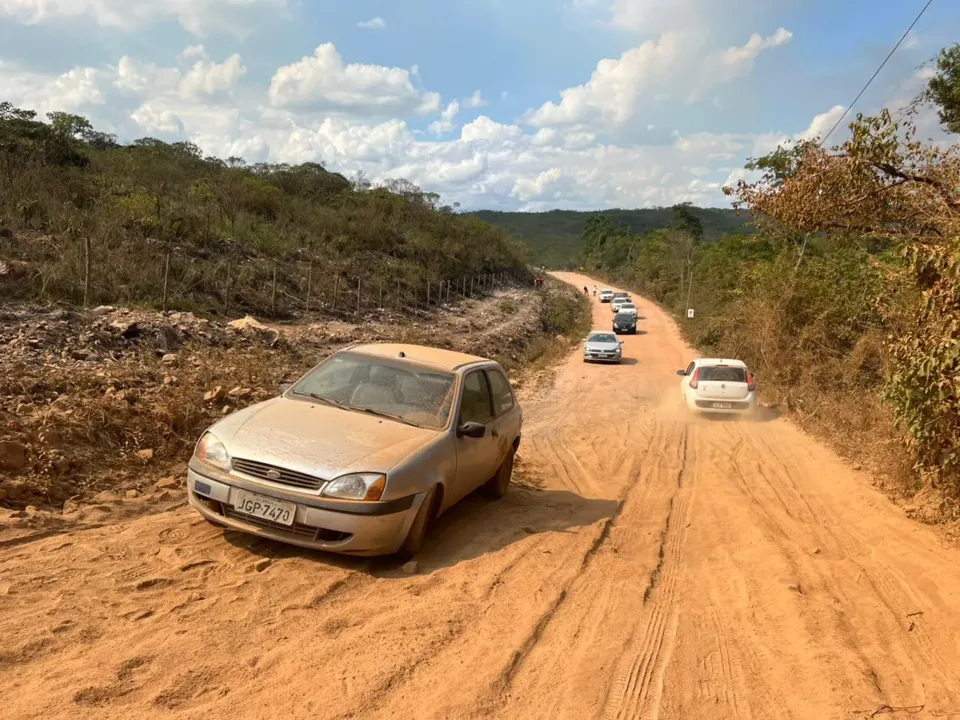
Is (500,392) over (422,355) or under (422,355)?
under

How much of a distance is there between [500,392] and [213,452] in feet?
10.3

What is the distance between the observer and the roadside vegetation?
262 inches

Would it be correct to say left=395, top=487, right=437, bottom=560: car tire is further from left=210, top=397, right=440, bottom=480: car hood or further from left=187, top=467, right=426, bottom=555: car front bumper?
left=210, top=397, right=440, bottom=480: car hood

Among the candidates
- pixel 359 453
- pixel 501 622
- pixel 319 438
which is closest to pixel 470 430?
pixel 359 453

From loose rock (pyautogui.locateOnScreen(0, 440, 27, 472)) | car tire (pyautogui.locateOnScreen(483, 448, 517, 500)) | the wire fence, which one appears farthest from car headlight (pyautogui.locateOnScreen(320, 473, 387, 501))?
the wire fence

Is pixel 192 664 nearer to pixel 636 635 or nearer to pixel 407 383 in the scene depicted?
pixel 636 635

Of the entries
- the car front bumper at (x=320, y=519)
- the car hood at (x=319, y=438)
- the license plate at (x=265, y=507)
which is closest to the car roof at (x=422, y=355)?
the car hood at (x=319, y=438)

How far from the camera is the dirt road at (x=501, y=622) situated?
135 inches

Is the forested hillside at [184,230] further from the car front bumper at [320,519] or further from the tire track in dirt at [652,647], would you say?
the tire track in dirt at [652,647]

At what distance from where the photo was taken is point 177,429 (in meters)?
7.95

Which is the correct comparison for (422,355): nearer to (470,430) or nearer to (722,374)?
(470,430)

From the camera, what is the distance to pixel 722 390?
1516 centimetres

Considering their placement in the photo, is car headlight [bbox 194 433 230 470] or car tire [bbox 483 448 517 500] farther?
car tire [bbox 483 448 517 500]

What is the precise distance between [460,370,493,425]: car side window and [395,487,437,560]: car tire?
103 cm
